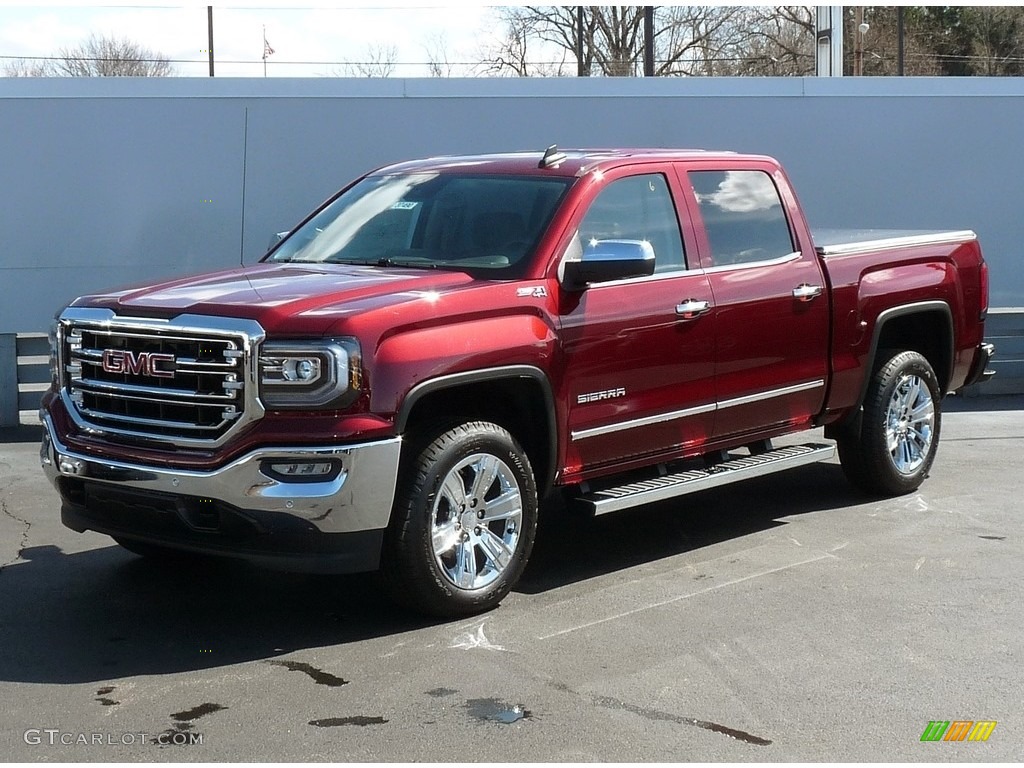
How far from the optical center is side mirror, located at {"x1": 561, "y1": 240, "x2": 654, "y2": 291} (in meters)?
5.86

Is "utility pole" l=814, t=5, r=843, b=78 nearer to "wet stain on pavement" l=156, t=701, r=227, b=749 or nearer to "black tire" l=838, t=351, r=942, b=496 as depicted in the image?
"black tire" l=838, t=351, r=942, b=496

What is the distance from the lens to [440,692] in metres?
4.68

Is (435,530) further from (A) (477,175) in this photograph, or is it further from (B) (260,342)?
(A) (477,175)

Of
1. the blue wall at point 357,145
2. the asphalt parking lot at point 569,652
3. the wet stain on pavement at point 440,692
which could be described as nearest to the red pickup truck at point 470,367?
the asphalt parking lot at point 569,652

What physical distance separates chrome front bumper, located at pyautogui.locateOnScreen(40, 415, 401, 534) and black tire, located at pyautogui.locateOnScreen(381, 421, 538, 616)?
18 cm

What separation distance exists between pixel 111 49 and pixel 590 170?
1714 inches

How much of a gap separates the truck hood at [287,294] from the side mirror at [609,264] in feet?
1.58

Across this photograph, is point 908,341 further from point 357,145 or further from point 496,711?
point 357,145

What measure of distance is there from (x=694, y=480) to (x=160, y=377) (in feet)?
8.83

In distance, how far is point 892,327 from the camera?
8.23m

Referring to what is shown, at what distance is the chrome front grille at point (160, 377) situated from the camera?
5.10m

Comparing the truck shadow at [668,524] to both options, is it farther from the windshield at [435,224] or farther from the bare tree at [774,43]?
the bare tree at [774,43]

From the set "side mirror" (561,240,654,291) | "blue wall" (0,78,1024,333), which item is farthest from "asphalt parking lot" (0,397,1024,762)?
"blue wall" (0,78,1024,333)

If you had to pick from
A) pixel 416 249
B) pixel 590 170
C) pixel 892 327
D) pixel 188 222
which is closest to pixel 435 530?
pixel 416 249
